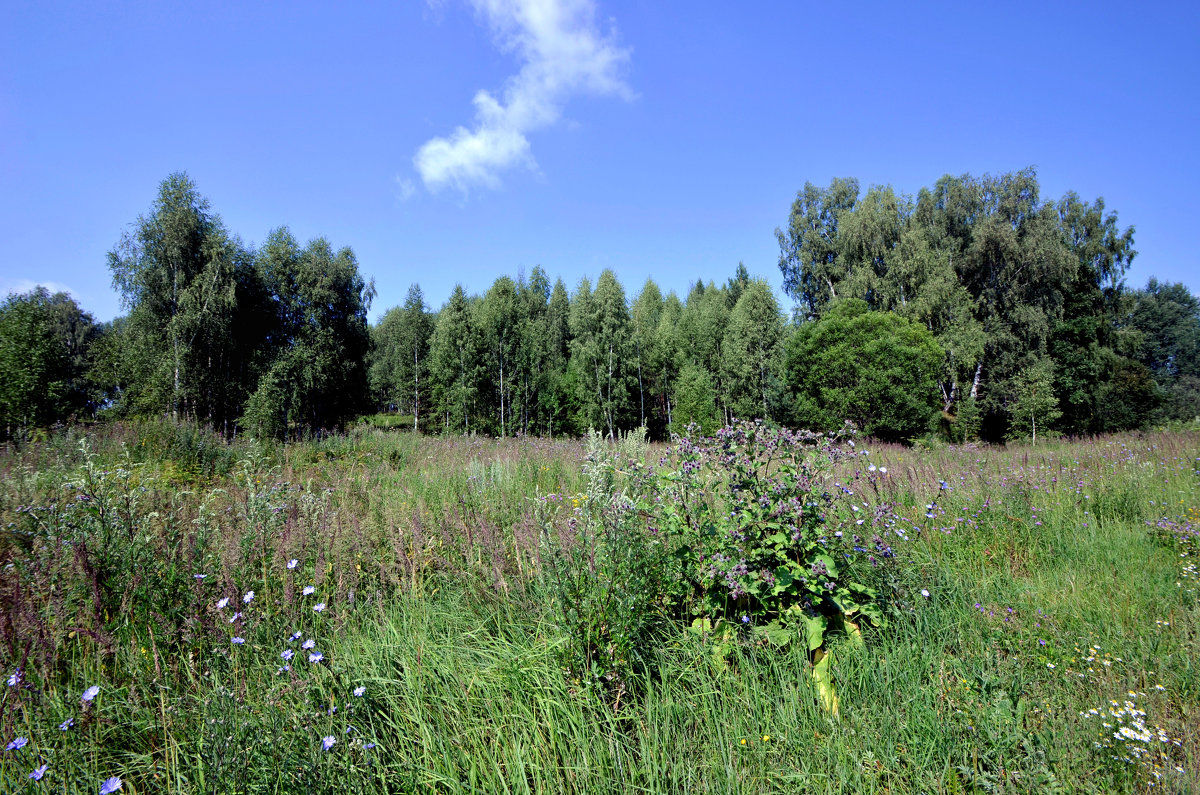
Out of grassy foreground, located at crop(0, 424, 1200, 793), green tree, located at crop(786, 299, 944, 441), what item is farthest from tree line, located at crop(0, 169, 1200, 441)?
grassy foreground, located at crop(0, 424, 1200, 793)

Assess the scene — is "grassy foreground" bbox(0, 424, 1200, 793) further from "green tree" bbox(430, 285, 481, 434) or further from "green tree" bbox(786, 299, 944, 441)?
"green tree" bbox(430, 285, 481, 434)

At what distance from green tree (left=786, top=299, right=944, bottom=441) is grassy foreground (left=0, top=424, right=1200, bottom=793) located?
59.3ft

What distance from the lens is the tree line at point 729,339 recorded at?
21.5m

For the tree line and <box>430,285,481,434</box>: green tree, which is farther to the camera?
<box>430,285,481,434</box>: green tree

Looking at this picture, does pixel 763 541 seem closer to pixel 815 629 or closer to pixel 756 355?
pixel 815 629

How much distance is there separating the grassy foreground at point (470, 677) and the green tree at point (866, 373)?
18083 mm

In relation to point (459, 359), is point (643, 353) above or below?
above

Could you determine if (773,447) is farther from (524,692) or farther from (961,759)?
(524,692)

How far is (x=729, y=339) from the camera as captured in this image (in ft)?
91.1

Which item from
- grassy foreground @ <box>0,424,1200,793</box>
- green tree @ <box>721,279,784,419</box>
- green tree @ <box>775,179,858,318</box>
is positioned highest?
green tree @ <box>775,179,858,318</box>

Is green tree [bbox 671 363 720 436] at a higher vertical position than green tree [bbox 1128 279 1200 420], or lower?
lower

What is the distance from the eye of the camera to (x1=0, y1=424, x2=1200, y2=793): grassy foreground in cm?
181

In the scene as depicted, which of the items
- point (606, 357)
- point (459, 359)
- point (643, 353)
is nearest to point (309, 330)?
point (459, 359)

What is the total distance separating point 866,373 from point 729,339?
853 cm
